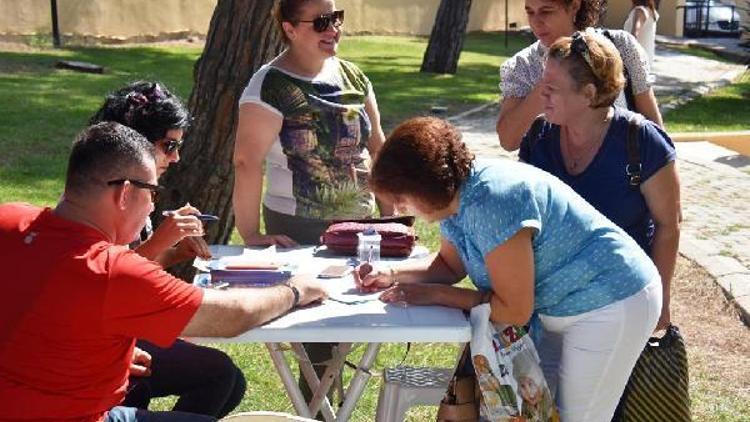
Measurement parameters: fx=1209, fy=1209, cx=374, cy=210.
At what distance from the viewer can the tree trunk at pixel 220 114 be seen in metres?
5.88

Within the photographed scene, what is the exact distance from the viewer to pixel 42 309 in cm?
275

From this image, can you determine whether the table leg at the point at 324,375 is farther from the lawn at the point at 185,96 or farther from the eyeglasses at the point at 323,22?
the eyeglasses at the point at 323,22

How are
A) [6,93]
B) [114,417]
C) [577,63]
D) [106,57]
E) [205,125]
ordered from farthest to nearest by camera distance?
[106,57] → [6,93] → [205,125] → [577,63] → [114,417]

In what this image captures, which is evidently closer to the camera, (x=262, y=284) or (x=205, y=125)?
(x=262, y=284)

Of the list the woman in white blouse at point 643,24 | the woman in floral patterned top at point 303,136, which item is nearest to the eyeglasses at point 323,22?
the woman in floral patterned top at point 303,136

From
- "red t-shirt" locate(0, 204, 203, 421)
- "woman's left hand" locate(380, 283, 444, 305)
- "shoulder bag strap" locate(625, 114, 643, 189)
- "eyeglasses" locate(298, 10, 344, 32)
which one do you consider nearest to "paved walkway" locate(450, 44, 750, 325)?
"shoulder bag strap" locate(625, 114, 643, 189)

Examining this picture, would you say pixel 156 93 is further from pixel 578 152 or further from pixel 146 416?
pixel 578 152

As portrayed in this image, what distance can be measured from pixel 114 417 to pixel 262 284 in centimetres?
65

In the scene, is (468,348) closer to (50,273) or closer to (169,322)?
(169,322)

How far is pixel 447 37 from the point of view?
748 inches

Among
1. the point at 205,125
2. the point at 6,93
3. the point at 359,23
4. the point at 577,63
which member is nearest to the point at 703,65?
the point at 359,23

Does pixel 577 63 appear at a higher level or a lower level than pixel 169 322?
higher

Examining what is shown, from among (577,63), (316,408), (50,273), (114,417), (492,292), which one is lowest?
(316,408)

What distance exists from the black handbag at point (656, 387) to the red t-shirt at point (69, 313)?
1.41 metres
